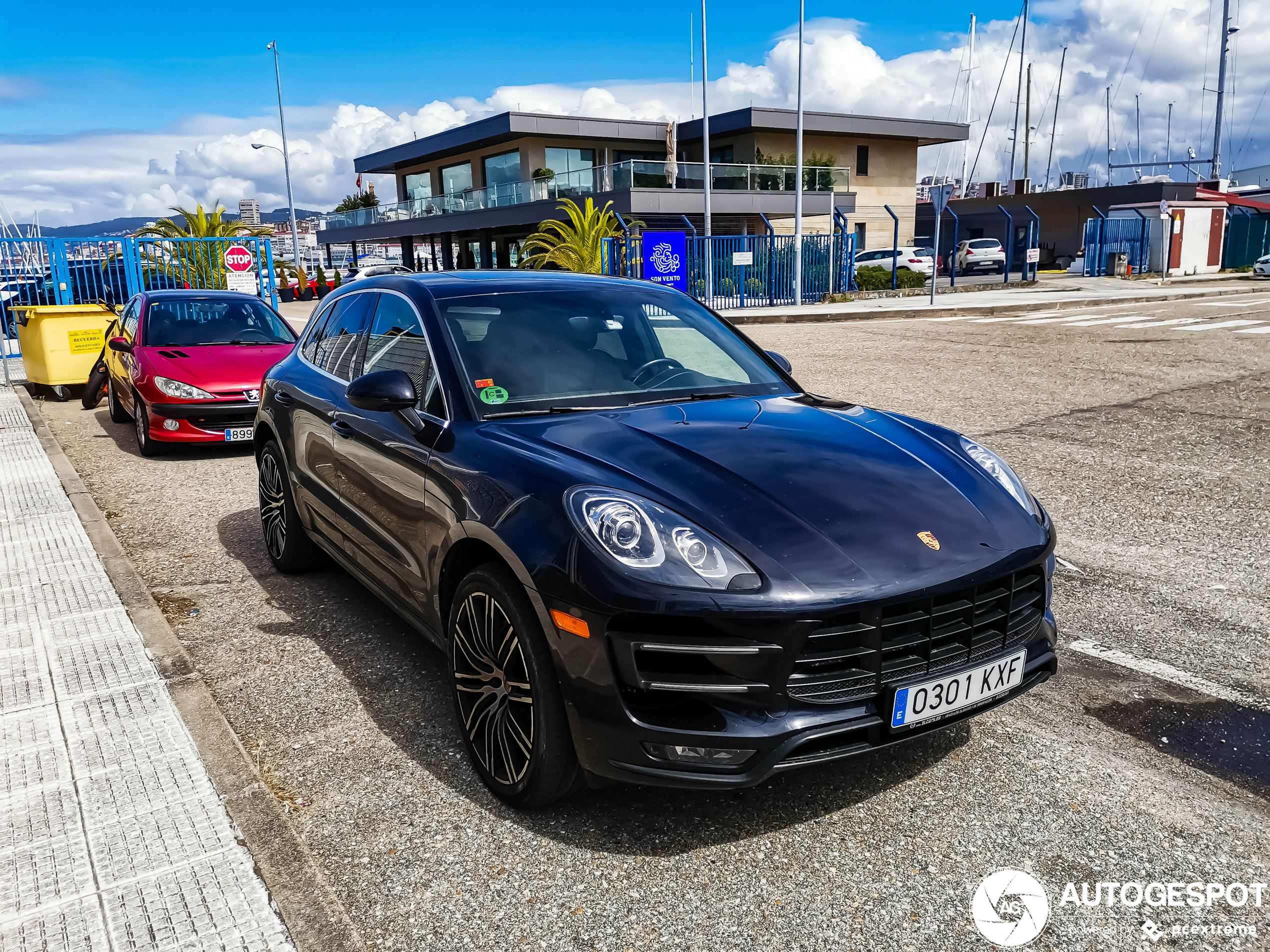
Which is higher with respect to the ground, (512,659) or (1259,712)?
(512,659)

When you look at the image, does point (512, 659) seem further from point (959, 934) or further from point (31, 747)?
point (31, 747)

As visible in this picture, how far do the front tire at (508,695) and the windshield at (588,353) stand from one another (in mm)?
814

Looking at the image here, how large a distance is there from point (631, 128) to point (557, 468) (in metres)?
43.6

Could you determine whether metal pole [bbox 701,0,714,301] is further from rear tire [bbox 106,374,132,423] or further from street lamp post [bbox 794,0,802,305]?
rear tire [bbox 106,374,132,423]

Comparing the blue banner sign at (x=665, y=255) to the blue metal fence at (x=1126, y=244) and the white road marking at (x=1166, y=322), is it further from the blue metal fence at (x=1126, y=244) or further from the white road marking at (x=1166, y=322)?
the blue metal fence at (x=1126, y=244)

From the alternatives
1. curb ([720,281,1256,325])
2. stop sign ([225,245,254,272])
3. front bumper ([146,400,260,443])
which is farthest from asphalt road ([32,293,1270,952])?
curb ([720,281,1256,325])

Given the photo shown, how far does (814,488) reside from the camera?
290cm

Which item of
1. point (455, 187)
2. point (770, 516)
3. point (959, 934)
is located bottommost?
point (959, 934)

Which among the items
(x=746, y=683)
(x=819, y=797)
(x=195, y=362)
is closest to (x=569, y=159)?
(x=195, y=362)

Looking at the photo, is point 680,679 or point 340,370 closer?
point 680,679

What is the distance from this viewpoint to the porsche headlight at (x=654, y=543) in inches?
99.6

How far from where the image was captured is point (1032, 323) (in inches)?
782

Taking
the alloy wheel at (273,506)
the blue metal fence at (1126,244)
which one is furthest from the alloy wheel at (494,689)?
the blue metal fence at (1126,244)

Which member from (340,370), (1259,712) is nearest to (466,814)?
(340,370)
